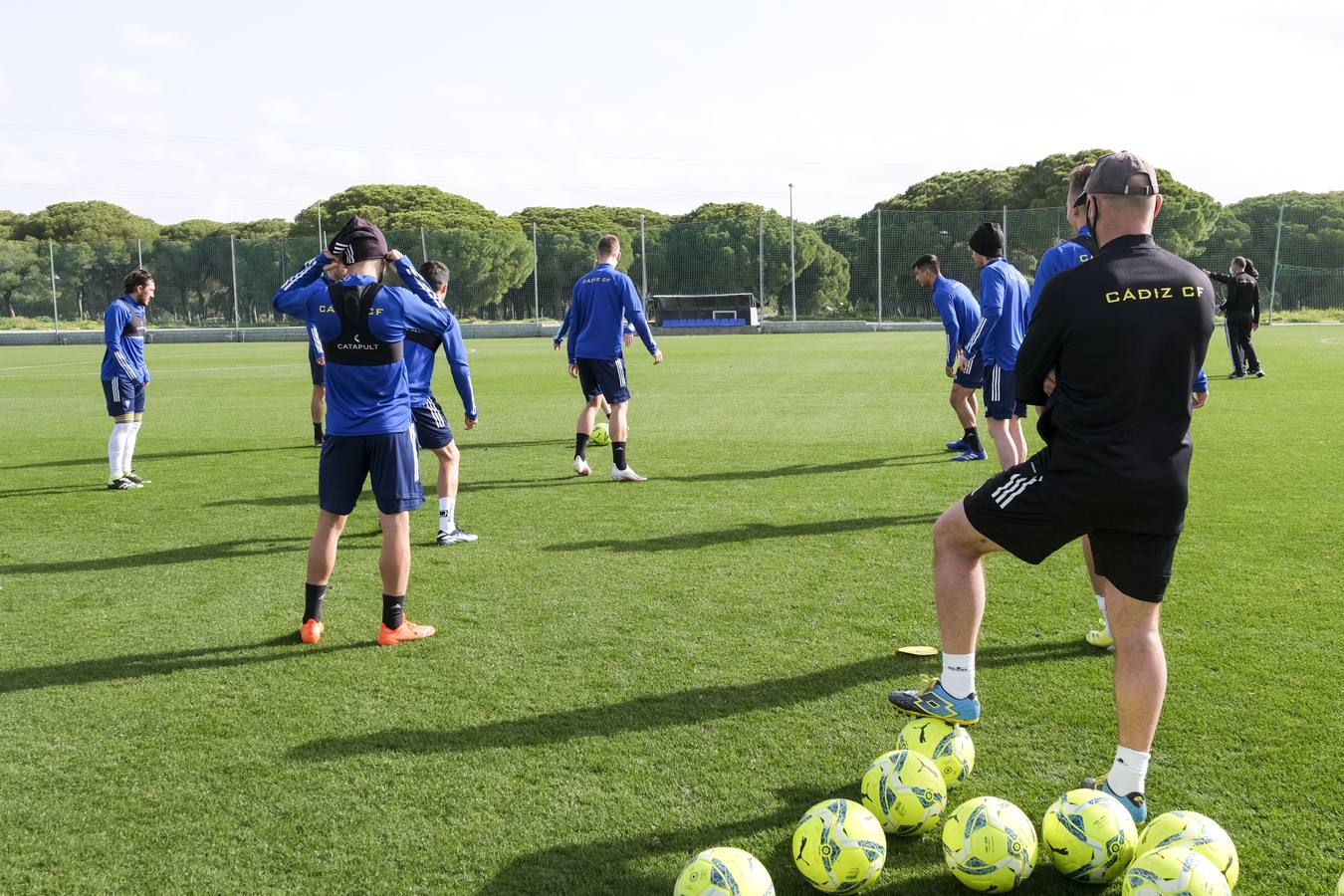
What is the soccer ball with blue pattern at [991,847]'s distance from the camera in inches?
116

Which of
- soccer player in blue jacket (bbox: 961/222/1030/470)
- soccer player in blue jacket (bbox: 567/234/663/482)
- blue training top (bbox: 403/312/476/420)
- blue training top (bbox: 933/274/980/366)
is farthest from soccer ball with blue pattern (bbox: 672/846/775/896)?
blue training top (bbox: 933/274/980/366)

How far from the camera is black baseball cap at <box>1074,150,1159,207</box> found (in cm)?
324

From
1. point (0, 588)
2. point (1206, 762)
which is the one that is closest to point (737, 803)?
point (1206, 762)

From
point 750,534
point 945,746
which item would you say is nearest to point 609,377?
point 750,534

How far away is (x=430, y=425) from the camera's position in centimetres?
752

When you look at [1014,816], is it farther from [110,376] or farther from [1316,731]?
[110,376]

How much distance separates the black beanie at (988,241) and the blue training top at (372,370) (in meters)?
4.47

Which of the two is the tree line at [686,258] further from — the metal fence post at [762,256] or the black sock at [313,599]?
the black sock at [313,599]

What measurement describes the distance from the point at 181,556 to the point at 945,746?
5825 mm

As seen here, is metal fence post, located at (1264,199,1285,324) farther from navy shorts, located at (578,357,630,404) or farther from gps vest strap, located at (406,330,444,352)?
gps vest strap, located at (406,330,444,352)

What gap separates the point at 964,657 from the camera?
3877 millimetres

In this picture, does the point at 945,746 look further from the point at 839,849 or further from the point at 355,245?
the point at 355,245

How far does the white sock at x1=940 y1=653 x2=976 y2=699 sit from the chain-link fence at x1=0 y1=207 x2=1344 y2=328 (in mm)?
42001

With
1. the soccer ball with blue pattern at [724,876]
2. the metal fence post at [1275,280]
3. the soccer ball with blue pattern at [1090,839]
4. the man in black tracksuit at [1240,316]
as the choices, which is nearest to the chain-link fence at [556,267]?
the metal fence post at [1275,280]
